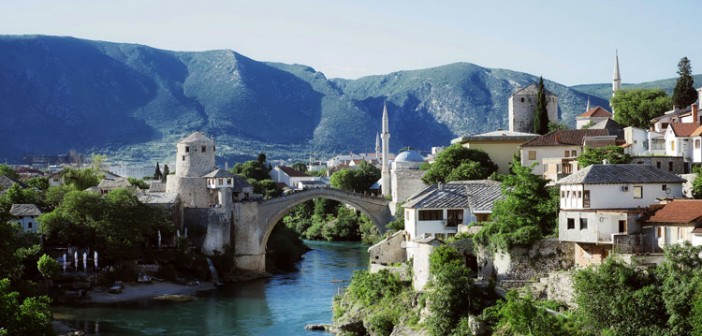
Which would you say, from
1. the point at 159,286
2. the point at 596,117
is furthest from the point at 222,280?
the point at 596,117

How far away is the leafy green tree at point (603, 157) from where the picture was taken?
4547 centimetres

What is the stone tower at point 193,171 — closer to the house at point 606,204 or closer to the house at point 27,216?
the house at point 27,216

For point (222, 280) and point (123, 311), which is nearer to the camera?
point (123, 311)

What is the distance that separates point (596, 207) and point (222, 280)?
117 feet

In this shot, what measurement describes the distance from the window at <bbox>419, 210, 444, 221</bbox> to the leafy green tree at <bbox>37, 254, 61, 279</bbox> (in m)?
22.6

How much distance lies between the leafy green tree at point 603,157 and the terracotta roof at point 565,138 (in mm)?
8554

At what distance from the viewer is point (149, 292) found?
2351 inches

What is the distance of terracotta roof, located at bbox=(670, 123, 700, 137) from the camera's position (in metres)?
48.9

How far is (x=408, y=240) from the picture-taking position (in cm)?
4644

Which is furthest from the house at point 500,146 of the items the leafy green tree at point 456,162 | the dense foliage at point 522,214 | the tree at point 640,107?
the dense foliage at point 522,214

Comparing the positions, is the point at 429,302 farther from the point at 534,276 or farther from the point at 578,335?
the point at 578,335

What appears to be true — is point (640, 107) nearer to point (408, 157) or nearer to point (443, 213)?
point (443, 213)

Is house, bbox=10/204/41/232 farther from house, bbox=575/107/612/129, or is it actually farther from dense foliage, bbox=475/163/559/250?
house, bbox=575/107/612/129

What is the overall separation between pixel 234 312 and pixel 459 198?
603 inches
